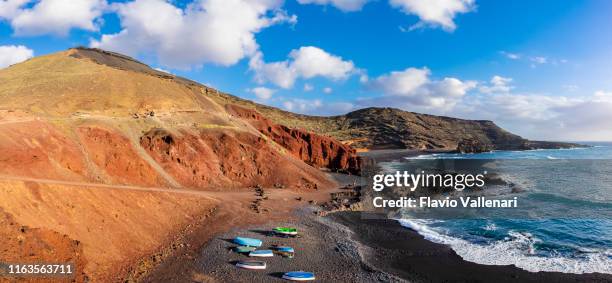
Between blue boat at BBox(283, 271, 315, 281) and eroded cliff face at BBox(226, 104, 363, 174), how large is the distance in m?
49.3

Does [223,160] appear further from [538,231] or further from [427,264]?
[538,231]

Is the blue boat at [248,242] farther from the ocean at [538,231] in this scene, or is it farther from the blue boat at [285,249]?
the ocean at [538,231]

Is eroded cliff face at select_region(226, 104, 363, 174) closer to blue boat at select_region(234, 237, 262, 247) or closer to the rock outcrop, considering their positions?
blue boat at select_region(234, 237, 262, 247)

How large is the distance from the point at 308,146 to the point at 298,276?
54.4 metres

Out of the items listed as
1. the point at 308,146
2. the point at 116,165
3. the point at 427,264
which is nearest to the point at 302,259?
the point at 427,264

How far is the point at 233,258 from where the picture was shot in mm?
26625

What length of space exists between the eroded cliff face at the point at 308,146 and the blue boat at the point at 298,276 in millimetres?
49307

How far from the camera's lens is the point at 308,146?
254 ft

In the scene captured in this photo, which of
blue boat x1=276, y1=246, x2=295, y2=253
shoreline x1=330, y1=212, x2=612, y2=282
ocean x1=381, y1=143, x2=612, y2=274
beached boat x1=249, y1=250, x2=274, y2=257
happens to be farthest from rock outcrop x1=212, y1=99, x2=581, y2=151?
beached boat x1=249, y1=250, x2=274, y2=257

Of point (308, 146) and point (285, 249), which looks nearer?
point (285, 249)

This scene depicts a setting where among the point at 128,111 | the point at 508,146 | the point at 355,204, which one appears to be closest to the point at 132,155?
the point at 128,111

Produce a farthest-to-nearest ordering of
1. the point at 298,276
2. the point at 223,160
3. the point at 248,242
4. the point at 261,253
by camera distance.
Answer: the point at 223,160, the point at 248,242, the point at 261,253, the point at 298,276

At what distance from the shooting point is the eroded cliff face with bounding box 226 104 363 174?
7438 cm

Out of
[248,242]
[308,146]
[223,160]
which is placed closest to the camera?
[248,242]
